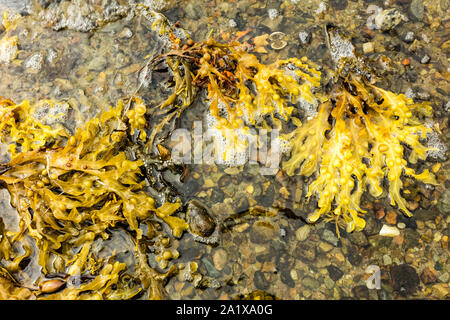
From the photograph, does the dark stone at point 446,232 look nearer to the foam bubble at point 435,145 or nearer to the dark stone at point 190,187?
the foam bubble at point 435,145

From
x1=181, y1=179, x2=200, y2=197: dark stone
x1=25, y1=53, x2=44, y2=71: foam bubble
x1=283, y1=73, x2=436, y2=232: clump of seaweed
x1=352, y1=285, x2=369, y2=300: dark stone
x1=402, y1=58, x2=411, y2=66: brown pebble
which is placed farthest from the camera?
x1=25, y1=53, x2=44, y2=71: foam bubble

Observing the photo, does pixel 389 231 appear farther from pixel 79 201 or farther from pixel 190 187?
pixel 79 201

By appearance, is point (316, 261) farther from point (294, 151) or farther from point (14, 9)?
point (14, 9)

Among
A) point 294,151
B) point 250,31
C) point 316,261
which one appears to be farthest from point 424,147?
point 250,31

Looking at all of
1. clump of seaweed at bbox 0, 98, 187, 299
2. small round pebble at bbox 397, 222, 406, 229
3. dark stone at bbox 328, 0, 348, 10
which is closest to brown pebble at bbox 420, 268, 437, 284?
small round pebble at bbox 397, 222, 406, 229

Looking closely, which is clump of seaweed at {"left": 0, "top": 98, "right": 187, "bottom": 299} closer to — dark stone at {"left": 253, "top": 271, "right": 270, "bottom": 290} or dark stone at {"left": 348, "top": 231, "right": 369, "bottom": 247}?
dark stone at {"left": 253, "top": 271, "right": 270, "bottom": 290}
